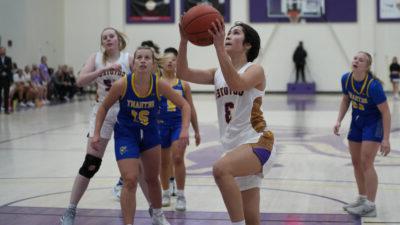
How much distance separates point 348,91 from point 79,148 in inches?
231

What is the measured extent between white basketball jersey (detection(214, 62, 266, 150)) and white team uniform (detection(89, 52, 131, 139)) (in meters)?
1.61

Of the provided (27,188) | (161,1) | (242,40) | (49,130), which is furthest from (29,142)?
(161,1)

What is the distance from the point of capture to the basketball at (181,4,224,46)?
4.23 m

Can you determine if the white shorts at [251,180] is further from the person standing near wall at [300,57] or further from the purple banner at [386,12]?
the purple banner at [386,12]

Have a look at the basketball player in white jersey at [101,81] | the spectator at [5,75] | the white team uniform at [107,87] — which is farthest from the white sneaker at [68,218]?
the spectator at [5,75]

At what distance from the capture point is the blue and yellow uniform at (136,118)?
493cm

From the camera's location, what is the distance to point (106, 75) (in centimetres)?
578

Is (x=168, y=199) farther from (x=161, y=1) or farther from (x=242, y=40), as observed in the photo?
(x=161, y=1)

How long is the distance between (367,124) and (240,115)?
1.96 metres

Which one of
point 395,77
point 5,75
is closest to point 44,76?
point 5,75

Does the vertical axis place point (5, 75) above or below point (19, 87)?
above

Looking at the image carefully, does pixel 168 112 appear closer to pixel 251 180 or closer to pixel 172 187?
pixel 172 187

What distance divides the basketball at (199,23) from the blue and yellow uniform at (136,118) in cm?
81

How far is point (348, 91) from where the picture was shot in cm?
591
